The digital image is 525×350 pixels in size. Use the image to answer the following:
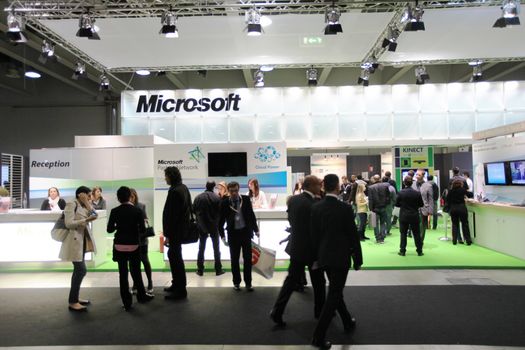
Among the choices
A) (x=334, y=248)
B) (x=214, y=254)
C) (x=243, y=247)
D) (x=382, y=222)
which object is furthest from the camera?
(x=382, y=222)

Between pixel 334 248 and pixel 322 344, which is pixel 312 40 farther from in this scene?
pixel 322 344

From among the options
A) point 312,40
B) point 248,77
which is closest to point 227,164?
point 312,40

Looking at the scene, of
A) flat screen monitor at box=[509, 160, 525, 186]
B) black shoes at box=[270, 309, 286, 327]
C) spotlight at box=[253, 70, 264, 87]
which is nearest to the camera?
black shoes at box=[270, 309, 286, 327]

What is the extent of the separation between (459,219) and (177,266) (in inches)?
240

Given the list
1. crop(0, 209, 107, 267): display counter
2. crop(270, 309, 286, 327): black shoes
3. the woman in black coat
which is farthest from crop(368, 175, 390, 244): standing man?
crop(0, 209, 107, 267): display counter

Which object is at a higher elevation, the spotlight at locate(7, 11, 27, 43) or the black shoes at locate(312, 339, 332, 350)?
the spotlight at locate(7, 11, 27, 43)

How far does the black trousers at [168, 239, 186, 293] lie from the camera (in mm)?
4754

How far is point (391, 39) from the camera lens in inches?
285

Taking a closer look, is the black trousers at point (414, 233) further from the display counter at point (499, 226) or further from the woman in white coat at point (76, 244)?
the woman in white coat at point (76, 244)

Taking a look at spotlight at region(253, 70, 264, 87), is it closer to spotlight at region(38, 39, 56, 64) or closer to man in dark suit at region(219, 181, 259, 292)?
spotlight at region(38, 39, 56, 64)

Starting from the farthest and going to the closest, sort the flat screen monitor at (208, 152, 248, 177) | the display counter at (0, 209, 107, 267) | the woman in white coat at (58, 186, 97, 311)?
the flat screen monitor at (208, 152, 248, 177) < the display counter at (0, 209, 107, 267) < the woman in white coat at (58, 186, 97, 311)

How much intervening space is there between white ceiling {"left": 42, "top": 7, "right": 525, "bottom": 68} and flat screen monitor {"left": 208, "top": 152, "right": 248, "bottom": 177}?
86.7 inches

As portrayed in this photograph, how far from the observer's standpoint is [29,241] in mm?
6555

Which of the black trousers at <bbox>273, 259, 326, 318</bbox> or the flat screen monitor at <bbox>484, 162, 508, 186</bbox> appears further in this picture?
the flat screen monitor at <bbox>484, 162, 508, 186</bbox>
